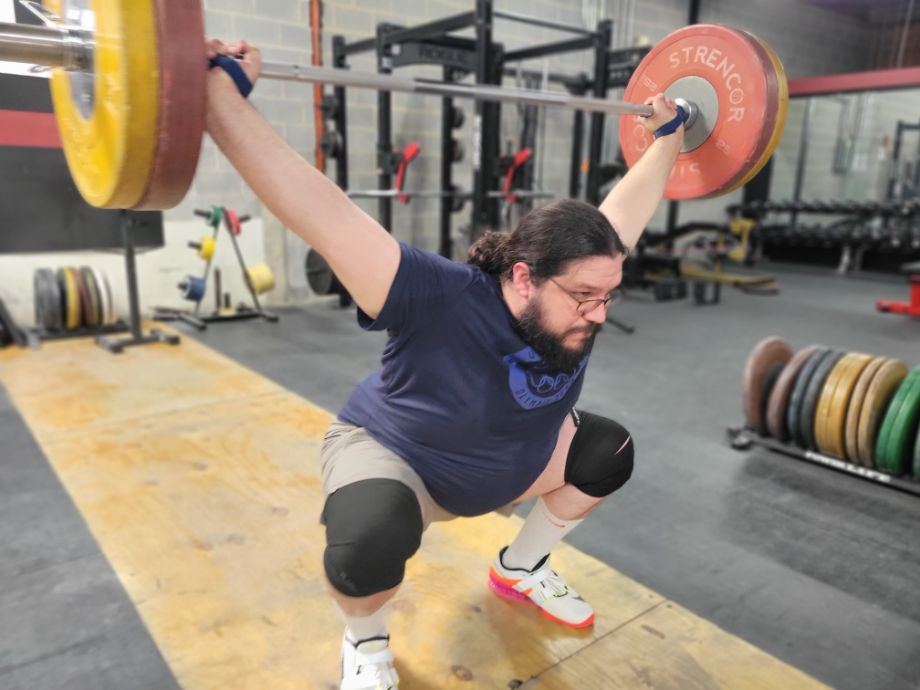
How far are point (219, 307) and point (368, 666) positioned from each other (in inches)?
143

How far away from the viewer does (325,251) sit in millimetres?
917

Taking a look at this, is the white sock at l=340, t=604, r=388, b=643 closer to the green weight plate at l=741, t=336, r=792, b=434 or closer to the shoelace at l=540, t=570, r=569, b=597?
the shoelace at l=540, t=570, r=569, b=597

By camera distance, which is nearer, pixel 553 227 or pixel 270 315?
pixel 553 227

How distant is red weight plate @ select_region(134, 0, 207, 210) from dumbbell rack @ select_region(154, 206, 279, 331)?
3.24 meters

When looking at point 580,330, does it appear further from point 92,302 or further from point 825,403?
point 92,302

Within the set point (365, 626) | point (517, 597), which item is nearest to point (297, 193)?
point (365, 626)

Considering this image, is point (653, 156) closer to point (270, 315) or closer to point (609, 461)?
point (609, 461)

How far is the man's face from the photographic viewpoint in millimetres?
1027

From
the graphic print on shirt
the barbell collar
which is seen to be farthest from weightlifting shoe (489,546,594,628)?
the barbell collar

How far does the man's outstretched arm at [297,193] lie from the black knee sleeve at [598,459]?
1.74ft

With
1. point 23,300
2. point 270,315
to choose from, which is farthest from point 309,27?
point 23,300

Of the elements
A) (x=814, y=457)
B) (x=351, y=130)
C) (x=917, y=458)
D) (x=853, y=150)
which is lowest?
(x=814, y=457)

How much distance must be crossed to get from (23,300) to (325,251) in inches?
144

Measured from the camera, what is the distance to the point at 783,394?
2246 millimetres
